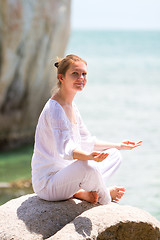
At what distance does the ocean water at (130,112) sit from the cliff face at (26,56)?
2.20 meters

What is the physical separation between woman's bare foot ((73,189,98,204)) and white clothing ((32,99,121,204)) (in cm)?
4

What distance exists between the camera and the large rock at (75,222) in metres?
2.84

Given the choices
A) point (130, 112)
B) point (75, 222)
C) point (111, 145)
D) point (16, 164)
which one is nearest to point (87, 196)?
point (75, 222)

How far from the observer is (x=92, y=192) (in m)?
3.12

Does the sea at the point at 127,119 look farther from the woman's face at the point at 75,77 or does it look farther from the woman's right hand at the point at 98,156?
the woman's right hand at the point at 98,156

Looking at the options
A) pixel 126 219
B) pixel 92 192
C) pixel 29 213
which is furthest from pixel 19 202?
pixel 126 219

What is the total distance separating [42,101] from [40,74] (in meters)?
0.91

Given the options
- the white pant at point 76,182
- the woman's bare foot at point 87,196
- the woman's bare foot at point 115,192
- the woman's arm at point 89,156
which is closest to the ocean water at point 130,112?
the woman's bare foot at point 115,192

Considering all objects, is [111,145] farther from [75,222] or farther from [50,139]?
[75,222]

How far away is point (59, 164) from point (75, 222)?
40cm

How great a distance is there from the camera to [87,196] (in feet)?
10.4

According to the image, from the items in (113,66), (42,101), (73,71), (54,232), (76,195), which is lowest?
(54,232)

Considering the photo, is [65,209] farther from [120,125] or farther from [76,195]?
[120,125]

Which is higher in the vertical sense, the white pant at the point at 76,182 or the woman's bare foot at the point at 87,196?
the white pant at the point at 76,182
